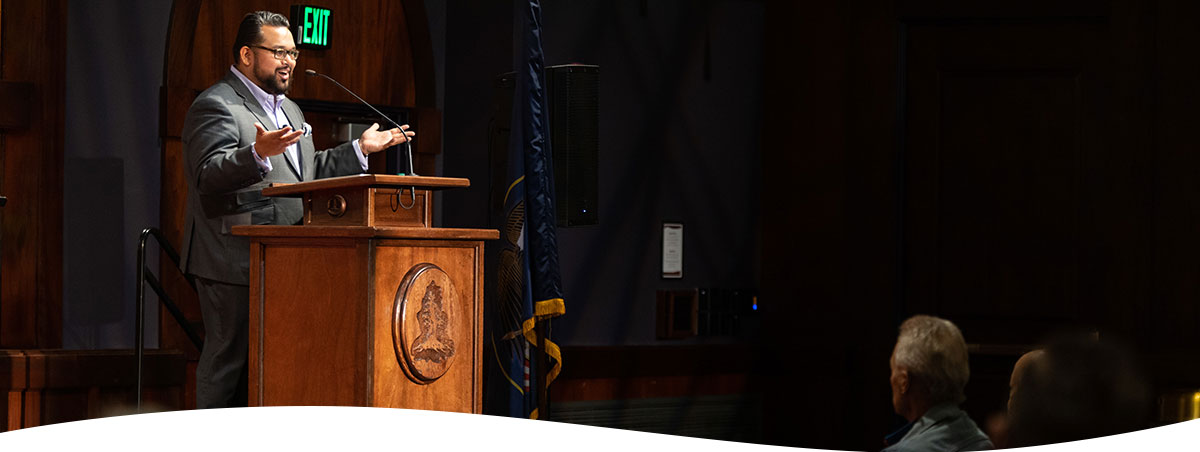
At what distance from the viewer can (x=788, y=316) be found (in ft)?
18.7

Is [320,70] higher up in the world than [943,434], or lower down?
higher up

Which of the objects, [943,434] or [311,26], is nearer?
[943,434]

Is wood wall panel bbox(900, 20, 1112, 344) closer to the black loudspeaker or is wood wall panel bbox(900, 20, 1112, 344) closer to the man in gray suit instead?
the black loudspeaker

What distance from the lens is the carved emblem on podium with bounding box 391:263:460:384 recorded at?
9.05 feet

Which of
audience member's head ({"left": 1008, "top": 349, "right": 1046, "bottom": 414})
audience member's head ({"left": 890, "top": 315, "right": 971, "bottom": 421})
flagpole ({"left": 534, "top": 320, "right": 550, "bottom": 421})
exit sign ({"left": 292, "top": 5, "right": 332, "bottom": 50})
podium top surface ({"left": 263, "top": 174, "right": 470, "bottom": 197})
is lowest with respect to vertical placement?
flagpole ({"left": 534, "top": 320, "right": 550, "bottom": 421})

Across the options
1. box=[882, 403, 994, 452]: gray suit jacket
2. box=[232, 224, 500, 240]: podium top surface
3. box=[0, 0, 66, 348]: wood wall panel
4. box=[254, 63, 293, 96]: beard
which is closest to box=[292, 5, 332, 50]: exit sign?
box=[0, 0, 66, 348]: wood wall panel

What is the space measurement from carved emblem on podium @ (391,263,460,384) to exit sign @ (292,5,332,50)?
2.18 m

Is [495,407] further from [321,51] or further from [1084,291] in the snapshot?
[1084,291]

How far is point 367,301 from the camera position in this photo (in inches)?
107

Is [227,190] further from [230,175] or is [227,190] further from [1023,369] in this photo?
[1023,369]

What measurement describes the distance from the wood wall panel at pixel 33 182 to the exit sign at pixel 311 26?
0.87 meters

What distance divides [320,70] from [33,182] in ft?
3.87

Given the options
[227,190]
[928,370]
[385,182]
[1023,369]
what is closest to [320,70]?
[227,190]

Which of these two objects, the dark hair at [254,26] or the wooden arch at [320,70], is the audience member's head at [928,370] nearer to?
the dark hair at [254,26]
